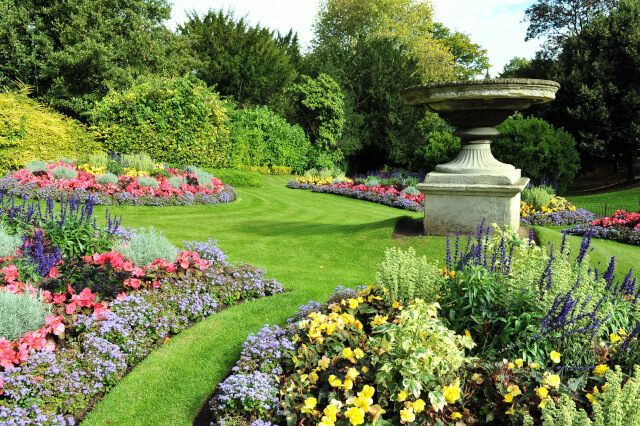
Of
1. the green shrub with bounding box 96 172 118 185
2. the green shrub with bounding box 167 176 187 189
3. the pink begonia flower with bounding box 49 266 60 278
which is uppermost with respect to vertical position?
the green shrub with bounding box 96 172 118 185

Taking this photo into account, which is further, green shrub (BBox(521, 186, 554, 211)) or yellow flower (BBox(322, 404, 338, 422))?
green shrub (BBox(521, 186, 554, 211))

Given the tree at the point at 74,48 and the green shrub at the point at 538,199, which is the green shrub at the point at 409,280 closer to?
the green shrub at the point at 538,199

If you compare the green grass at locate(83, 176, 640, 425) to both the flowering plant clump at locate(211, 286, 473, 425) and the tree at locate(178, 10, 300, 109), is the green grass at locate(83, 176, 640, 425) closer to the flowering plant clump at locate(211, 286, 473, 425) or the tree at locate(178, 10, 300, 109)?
the flowering plant clump at locate(211, 286, 473, 425)

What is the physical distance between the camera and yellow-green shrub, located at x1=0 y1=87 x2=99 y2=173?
10.9 m

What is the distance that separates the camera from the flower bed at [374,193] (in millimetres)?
12866

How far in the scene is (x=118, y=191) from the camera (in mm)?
10070

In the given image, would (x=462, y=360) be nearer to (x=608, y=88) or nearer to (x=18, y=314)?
(x=18, y=314)

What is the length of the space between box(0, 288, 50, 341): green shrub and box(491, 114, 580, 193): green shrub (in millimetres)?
13854

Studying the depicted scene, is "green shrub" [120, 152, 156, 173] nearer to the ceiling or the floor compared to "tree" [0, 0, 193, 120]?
nearer to the floor

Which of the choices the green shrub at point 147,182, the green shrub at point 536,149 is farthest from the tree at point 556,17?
the green shrub at point 147,182

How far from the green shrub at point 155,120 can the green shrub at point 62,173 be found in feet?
13.6

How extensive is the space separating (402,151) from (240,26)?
15320 millimetres

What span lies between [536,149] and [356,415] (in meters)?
13.8

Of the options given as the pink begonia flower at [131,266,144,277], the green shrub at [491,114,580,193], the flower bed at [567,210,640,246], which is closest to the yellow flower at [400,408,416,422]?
the pink begonia flower at [131,266,144,277]
